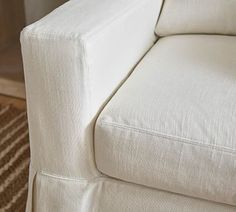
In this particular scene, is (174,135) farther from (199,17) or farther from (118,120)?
(199,17)

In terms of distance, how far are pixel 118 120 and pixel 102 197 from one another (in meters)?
0.20

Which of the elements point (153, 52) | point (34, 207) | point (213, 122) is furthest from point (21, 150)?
point (213, 122)

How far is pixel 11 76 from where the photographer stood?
1.75m

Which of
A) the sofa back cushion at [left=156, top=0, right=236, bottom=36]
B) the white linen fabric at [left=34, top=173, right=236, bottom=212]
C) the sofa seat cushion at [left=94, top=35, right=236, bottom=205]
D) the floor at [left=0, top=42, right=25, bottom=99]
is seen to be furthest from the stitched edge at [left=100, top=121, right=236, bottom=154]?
the floor at [left=0, top=42, right=25, bottom=99]

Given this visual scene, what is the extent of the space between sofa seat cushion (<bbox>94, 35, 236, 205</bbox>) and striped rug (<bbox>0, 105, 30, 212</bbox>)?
454mm

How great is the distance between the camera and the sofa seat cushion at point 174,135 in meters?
0.79

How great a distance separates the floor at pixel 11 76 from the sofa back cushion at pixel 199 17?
2.43ft

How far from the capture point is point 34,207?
973mm

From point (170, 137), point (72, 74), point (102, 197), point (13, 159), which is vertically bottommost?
point (13, 159)

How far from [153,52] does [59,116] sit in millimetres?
368

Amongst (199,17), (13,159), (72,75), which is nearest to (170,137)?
(72,75)

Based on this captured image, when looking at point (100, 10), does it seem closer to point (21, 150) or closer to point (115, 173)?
point (115, 173)

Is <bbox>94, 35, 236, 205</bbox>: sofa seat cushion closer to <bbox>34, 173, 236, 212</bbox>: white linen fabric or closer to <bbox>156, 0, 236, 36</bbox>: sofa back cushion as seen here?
<bbox>34, 173, 236, 212</bbox>: white linen fabric

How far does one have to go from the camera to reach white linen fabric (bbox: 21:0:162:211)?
2.62 feet
